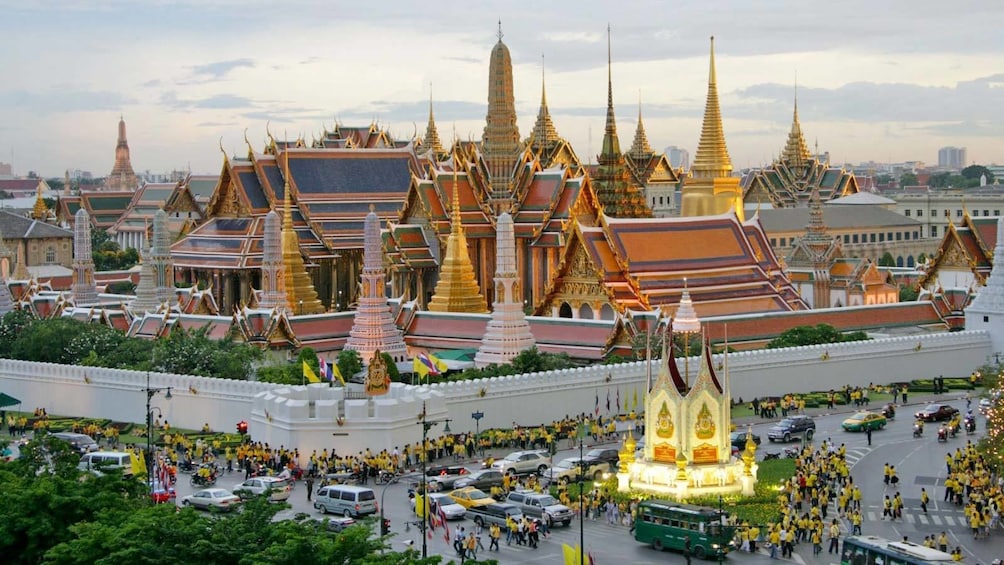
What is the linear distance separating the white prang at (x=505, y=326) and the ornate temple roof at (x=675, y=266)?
481cm

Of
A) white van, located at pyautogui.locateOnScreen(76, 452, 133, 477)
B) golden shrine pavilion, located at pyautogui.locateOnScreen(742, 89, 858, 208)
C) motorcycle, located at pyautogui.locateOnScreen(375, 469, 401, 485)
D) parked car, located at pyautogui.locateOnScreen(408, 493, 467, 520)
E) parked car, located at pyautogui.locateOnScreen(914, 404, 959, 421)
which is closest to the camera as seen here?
parked car, located at pyautogui.locateOnScreen(408, 493, 467, 520)

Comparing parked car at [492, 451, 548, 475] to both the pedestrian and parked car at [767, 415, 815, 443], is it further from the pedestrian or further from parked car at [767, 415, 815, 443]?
the pedestrian

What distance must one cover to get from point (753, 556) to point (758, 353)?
21525 millimetres

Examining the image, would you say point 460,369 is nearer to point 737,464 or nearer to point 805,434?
point 805,434

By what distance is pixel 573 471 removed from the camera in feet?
141

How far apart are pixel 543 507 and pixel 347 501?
4.16 metres

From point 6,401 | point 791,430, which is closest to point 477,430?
point 791,430

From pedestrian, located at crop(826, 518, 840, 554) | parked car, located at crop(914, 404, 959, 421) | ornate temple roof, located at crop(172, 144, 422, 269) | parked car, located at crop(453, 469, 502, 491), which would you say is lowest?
pedestrian, located at crop(826, 518, 840, 554)

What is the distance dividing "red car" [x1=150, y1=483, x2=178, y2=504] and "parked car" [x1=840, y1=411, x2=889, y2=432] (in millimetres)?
18630

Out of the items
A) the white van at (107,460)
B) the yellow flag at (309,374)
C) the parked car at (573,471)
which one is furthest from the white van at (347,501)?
the yellow flag at (309,374)

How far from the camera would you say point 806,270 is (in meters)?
87.9

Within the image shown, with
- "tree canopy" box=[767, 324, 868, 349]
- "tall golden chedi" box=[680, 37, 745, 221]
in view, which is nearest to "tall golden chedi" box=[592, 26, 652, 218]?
"tall golden chedi" box=[680, 37, 745, 221]

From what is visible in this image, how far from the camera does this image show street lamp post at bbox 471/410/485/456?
154ft

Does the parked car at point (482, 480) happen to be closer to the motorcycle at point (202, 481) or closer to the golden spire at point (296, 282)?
the motorcycle at point (202, 481)
